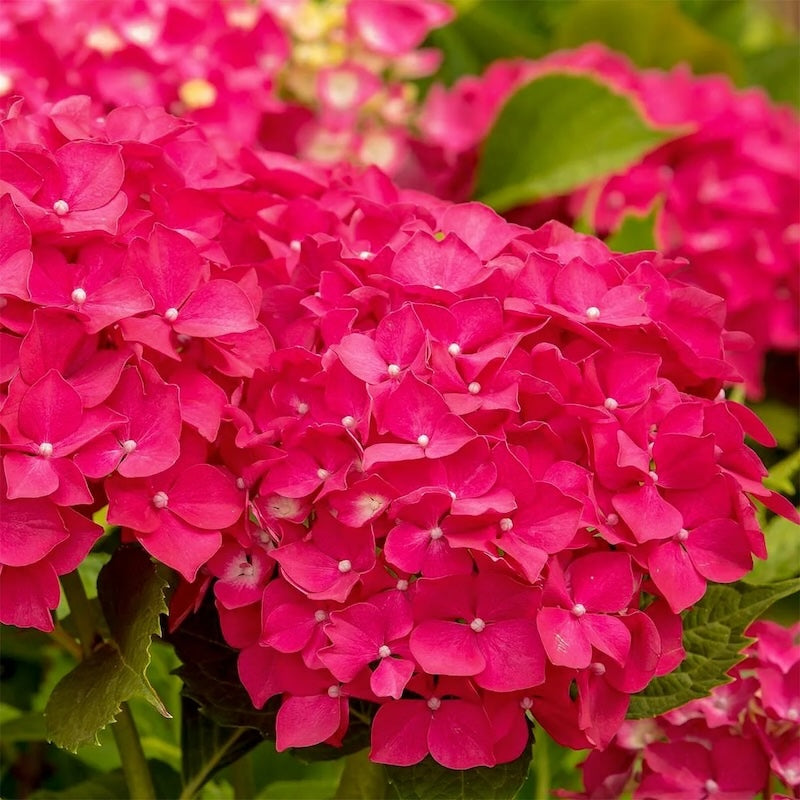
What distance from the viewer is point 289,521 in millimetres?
473

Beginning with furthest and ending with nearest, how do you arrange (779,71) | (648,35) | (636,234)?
(779,71)
(648,35)
(636,234)

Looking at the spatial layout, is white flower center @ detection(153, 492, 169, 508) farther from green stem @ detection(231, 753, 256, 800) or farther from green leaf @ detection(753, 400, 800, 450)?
green leaf @ detection(753, 400, 800, 450)

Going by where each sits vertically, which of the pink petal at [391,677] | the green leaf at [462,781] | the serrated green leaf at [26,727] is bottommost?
the serrated green leaf at [26,727]

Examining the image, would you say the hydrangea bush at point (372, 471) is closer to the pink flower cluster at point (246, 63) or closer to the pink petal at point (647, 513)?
the pink petal at point (647, 513)

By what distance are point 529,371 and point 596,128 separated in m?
0.55

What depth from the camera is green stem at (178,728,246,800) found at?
0.59 meters

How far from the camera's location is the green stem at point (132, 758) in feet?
1.84

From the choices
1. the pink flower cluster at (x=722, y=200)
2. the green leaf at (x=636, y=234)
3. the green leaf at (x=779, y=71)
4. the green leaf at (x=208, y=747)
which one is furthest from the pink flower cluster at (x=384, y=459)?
the green leaf at (x=779, y=71)

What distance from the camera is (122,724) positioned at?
559mm

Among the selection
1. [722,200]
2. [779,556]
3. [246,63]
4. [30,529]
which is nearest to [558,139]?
[722,200]

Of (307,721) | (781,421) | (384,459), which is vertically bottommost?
(781,421)

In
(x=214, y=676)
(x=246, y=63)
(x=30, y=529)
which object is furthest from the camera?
(x=246, y=63)

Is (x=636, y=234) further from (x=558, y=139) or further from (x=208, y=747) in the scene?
(x=208, y=747)

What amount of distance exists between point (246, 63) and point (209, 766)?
0.62 meters
